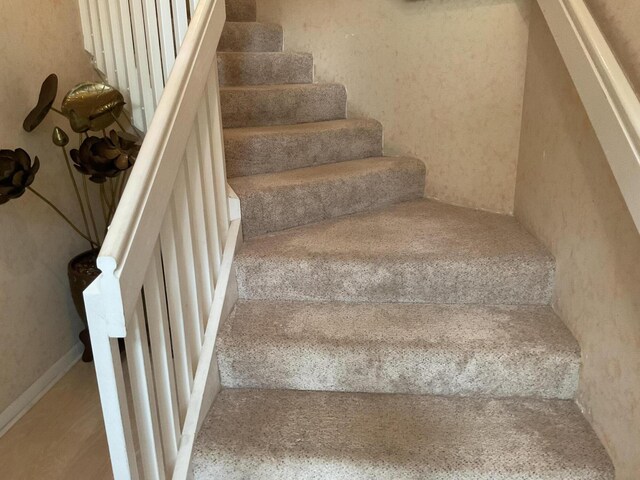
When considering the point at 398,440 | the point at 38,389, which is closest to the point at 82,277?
the point at 38,389

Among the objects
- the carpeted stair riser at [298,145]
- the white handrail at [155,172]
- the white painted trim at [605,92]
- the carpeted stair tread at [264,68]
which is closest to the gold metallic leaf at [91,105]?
the carpeted stair riser at [298,145]

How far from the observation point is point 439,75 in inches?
86.3

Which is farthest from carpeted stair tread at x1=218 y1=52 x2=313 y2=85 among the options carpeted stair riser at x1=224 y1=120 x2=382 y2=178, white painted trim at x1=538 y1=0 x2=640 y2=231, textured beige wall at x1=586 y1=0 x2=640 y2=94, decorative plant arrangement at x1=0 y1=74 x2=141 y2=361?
textured beige wall at x1=586 y1=0 x2=640 y2=94

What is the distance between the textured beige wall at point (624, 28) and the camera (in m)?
1.11

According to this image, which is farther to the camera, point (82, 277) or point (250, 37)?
point (250, 37)

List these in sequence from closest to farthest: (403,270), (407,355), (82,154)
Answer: (407,355), (403,270), (82,154)

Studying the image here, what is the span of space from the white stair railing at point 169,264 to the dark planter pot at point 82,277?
0.67m

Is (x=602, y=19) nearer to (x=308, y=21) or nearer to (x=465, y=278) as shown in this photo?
(x=465, y=278)

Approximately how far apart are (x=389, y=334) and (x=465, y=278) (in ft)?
1.13

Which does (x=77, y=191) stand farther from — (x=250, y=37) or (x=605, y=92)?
(x=605, y=92)

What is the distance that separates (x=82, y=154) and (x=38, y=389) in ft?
2.97

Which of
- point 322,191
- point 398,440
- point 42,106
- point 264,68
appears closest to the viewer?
point 398,440

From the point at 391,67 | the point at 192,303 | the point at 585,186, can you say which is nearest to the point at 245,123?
the point at 391,67

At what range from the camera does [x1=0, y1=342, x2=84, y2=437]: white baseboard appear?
1.76 metres
